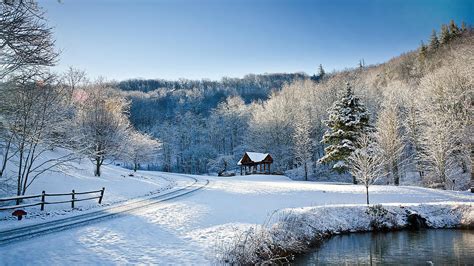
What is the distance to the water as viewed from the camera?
576 inches

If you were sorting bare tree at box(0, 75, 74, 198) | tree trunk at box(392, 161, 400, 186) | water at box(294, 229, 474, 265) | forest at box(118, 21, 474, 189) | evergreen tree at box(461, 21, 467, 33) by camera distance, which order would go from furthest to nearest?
1. evergreen tree at box(461, 21, 467, 33)
2. tree trunk at box(392, 161, 400, 186)
3. forest at box(118, 21, 474, 189)
4. bare tree at box(0, 75, 74, 198)
5. water at box(294, 229, 474, 265)

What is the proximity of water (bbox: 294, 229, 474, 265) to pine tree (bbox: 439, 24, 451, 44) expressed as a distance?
60617 millimetres

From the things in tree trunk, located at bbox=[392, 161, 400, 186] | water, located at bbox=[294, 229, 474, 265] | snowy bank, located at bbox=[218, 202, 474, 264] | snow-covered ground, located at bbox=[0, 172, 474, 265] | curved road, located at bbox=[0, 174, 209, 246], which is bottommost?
water, located at bbox=[294, 229, 474, 265]

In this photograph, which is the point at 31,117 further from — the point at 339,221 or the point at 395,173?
the point at 395,173

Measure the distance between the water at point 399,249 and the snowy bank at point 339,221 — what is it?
0.76 metres

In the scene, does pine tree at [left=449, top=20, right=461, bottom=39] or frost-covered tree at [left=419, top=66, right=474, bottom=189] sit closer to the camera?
frost-covered tree at [left=419, top=66, right=474, bottom=189]

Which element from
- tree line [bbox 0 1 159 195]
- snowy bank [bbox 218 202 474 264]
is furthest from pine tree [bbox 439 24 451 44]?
tree line [bbox 0 1 159 195]

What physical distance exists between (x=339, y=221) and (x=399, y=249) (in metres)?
4.89

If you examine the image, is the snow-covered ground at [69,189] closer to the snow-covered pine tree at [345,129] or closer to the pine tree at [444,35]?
the snow-covered pine tree at [345,129]

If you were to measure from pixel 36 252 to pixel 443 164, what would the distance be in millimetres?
35006

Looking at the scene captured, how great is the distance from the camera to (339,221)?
840 inches

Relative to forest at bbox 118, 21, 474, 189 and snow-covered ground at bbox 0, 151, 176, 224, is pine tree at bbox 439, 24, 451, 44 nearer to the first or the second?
forest at bbox 118, 21, 474, 189

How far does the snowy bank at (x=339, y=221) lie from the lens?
1479 centimetres

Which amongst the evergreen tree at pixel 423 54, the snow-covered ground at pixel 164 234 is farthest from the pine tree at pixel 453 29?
the snow-covered ground at pixel 164 234
